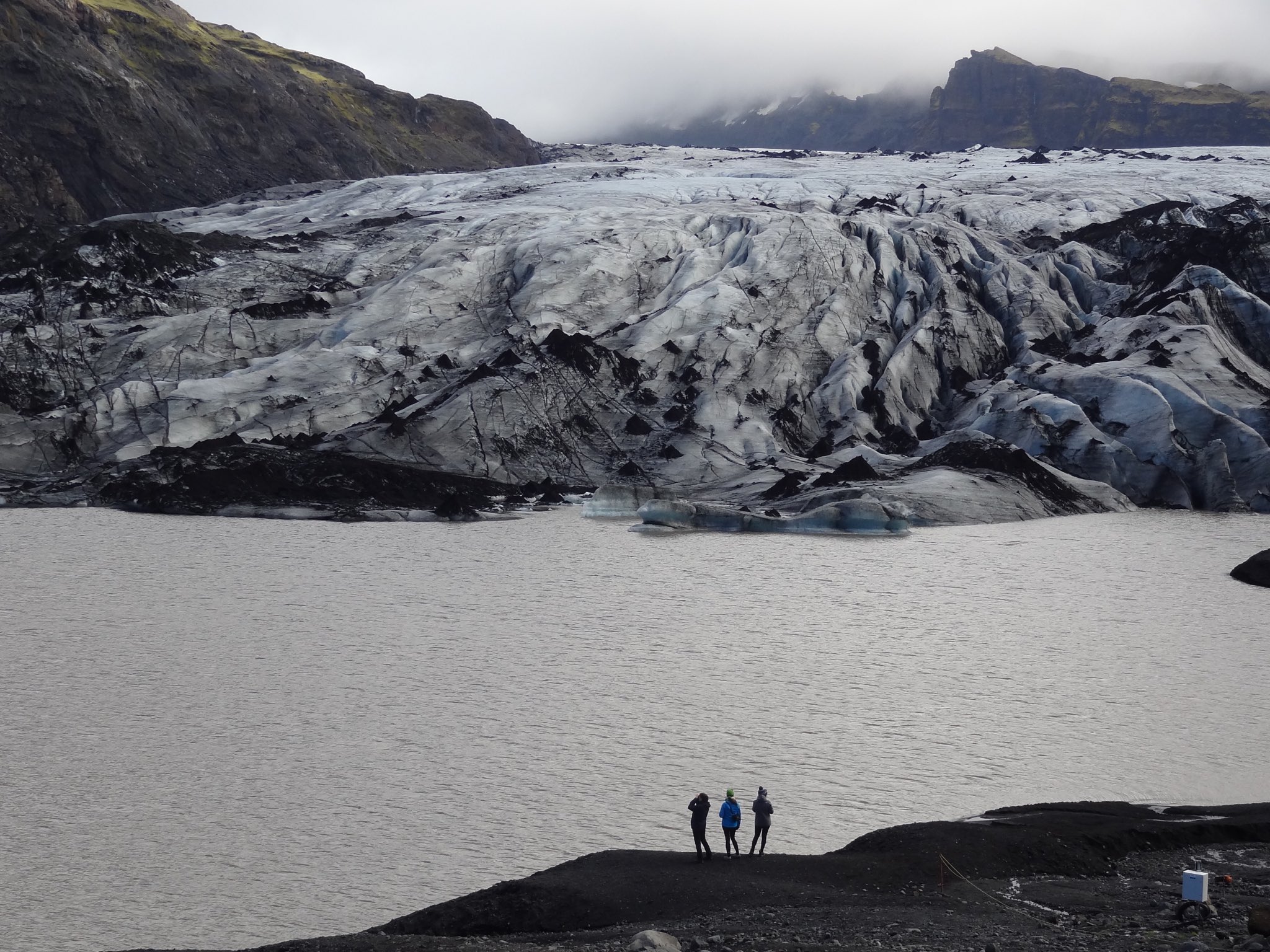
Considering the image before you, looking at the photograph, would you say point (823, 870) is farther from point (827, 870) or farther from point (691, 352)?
point (691, 352)

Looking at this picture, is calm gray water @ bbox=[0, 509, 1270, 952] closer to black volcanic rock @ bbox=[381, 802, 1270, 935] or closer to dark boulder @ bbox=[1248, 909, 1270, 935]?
black volcanic rock @ bbox=[381, 802, 1270, 935]

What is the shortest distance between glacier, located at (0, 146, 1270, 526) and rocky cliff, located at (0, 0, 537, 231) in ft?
69.0

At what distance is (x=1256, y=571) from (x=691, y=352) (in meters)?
24.1

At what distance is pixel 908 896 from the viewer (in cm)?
1361

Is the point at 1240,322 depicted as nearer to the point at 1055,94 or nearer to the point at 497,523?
the point at 497,523

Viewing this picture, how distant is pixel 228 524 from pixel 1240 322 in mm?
39609

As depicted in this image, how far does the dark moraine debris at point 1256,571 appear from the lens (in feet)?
114

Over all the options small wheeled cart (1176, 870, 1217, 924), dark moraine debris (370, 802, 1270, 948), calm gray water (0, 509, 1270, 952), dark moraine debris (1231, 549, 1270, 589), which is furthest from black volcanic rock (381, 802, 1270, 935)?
dark moraine debris (1231, 549, 1270, 589)

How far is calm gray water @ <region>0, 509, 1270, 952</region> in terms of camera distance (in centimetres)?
1616

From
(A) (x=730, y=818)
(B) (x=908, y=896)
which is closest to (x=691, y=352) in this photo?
(A) (x=730, y=818)

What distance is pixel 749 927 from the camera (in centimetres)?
1244

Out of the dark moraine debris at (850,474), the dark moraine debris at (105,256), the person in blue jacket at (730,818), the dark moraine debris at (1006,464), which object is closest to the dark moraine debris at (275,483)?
the dark moraine debris at (850,474)

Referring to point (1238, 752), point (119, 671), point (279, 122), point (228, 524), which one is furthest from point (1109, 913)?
point (279, 122)

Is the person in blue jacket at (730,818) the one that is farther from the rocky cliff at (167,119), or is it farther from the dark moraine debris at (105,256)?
the rocky cliff at (167,119)
